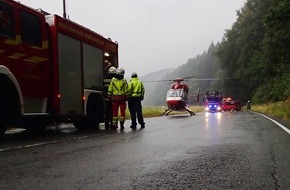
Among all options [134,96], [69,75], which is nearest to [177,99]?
[134,96]

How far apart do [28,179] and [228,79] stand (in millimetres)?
62895

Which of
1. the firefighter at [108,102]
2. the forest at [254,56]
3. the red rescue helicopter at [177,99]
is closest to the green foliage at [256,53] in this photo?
the forest at [254,56]

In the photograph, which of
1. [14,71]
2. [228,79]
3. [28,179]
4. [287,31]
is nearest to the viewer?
[28,179]

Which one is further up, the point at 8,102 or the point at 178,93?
the point at 8,102

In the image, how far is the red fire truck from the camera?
8234 mm

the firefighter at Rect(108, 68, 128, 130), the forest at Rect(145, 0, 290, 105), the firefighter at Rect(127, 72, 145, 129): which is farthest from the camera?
the forest at Rect(145, 0, 290, 105)

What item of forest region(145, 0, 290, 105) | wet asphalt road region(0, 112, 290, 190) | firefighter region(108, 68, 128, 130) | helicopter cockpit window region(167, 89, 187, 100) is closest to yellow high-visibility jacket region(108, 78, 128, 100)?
firefighter region(108, 68, 128, 130)

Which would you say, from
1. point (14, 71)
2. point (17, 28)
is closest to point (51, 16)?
point (17, 28)

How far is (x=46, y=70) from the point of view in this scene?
9.38 meters

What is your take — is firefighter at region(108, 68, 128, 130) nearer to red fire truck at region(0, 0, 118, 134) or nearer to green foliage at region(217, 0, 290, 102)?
red fire truck at region(0, 0, 118, 134)

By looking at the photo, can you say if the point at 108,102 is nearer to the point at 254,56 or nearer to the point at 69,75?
the point at 69,75

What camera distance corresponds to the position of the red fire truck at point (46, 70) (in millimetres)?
8234

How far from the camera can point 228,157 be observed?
5.70 m

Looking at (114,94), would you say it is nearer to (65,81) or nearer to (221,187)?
(65,81)
